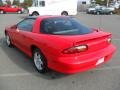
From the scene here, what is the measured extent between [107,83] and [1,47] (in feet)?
15.4

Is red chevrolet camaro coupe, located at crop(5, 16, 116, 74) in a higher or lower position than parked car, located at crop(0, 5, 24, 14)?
lower

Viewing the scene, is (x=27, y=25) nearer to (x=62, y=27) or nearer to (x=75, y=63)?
(x=62, y=27)

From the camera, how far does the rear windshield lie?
5173 millimetres

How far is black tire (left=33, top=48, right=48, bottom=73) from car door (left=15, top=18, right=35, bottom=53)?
0.43m

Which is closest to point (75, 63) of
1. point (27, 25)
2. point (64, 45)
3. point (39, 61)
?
point (64, 45)

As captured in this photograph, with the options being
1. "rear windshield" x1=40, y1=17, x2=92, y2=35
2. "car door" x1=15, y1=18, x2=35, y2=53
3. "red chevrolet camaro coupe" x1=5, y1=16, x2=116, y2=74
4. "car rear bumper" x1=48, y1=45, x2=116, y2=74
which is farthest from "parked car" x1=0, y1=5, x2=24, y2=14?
"car rear bumper" x1=48, y1=45, x2=116, y2=74

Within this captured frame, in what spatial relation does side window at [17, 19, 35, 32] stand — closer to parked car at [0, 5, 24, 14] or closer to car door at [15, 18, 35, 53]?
car door at [15, 18, 35, 53]

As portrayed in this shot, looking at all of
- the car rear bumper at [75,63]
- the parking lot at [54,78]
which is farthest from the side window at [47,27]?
the parking lot at [54,78]

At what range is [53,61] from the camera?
15.3 feet

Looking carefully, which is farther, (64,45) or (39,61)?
(39,61)

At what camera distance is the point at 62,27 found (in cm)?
539

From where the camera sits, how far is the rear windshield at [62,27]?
5173 millimetres

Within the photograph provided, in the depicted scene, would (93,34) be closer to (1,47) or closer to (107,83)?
(107,83)

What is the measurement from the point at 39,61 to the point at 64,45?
1.11 m
